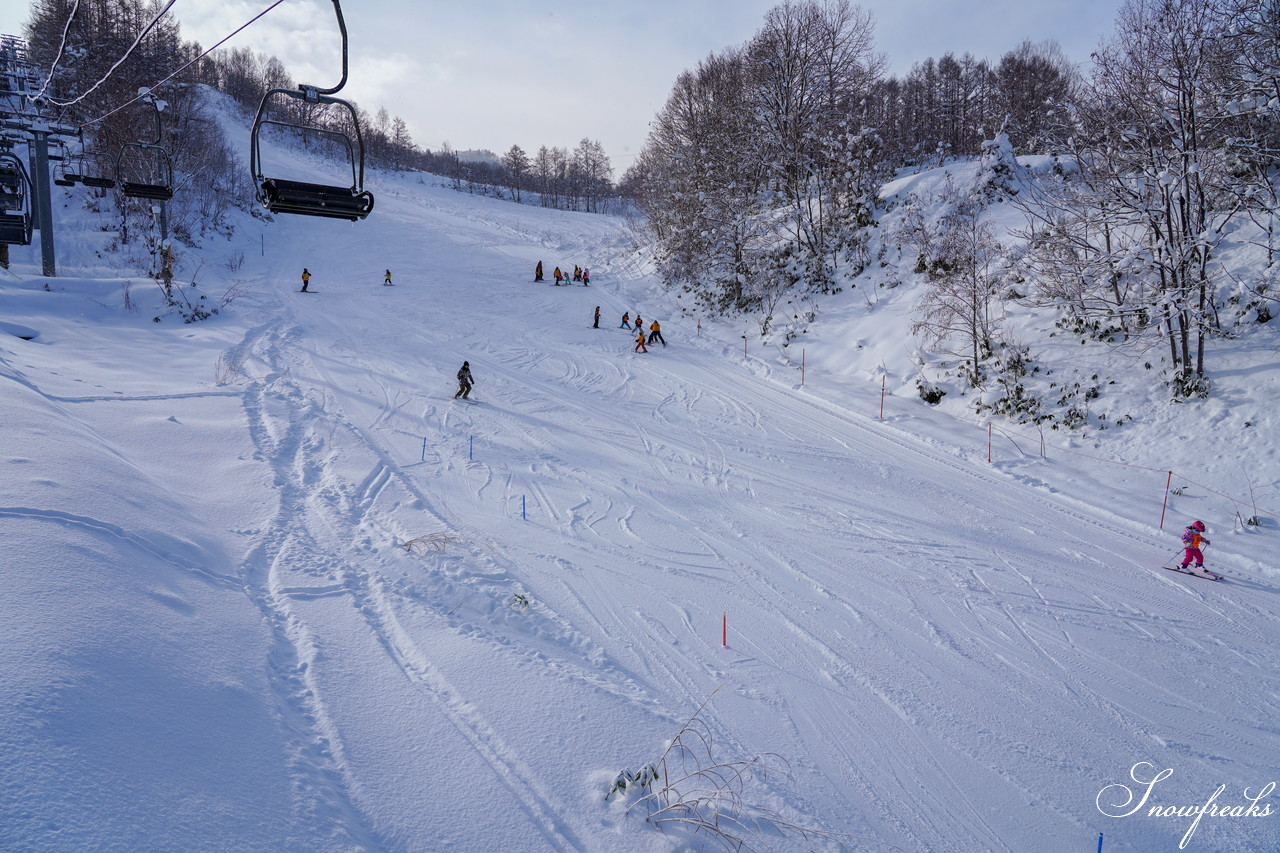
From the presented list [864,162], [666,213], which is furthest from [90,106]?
[864,162]

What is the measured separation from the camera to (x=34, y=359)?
44.7 ft

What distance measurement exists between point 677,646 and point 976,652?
3.76m

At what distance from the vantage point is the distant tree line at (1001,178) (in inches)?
524

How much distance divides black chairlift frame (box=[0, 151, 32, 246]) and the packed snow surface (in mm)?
2641

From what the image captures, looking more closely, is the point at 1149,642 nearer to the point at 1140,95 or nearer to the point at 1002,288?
the point at 1140,95

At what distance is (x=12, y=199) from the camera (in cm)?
1349

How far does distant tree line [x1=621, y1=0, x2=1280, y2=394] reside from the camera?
13.3 metres

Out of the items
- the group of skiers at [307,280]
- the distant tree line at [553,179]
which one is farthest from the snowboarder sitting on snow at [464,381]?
the distant tree line at [553,179]

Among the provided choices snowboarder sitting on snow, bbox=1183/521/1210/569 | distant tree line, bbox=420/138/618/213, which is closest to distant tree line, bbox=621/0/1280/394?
snowboarder sitting on snow, bbox=1183/521/1210/569

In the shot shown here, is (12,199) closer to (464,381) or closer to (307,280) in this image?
(464,381)

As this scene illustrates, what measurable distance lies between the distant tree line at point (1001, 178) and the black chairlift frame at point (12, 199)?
77.4 ft

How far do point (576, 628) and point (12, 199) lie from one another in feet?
54.9

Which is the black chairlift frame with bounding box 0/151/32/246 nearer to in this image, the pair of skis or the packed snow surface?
the packed snow surface

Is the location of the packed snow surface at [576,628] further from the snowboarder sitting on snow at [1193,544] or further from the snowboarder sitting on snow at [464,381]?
the snowboarder sitting on snow at [464,381]
